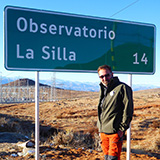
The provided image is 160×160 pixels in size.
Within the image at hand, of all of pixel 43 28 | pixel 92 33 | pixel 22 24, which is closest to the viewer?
pixel 22 24

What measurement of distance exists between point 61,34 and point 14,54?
78 centimetres

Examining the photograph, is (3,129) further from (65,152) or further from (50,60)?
(50,60)

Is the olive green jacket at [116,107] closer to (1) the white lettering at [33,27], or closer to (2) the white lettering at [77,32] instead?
(2) the white lettering at [77,32]

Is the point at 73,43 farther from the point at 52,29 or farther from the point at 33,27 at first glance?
the point at 33,27

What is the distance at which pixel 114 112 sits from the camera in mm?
2725

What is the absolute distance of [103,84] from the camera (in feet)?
9.45

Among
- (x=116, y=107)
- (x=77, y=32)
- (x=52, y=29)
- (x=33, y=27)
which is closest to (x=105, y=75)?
(x=116, y=107)

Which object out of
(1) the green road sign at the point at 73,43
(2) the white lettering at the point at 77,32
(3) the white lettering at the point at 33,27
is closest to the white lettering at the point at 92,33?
(1) the green road sign at the point at 73,43

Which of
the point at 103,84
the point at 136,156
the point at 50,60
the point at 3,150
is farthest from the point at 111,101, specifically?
the point at 3,150

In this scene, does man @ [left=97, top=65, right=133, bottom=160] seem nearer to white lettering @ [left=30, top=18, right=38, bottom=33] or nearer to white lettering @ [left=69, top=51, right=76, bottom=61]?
white lettering @ [left=69, top=51, right=76, bottom=61]

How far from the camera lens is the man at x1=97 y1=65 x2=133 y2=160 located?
2.64 metres

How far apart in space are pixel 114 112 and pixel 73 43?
1.34 metres

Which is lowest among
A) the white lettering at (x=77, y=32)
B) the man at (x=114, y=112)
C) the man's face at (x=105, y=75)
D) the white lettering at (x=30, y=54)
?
the man at (x=114, y=112)

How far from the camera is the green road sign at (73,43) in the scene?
10.3 ft
